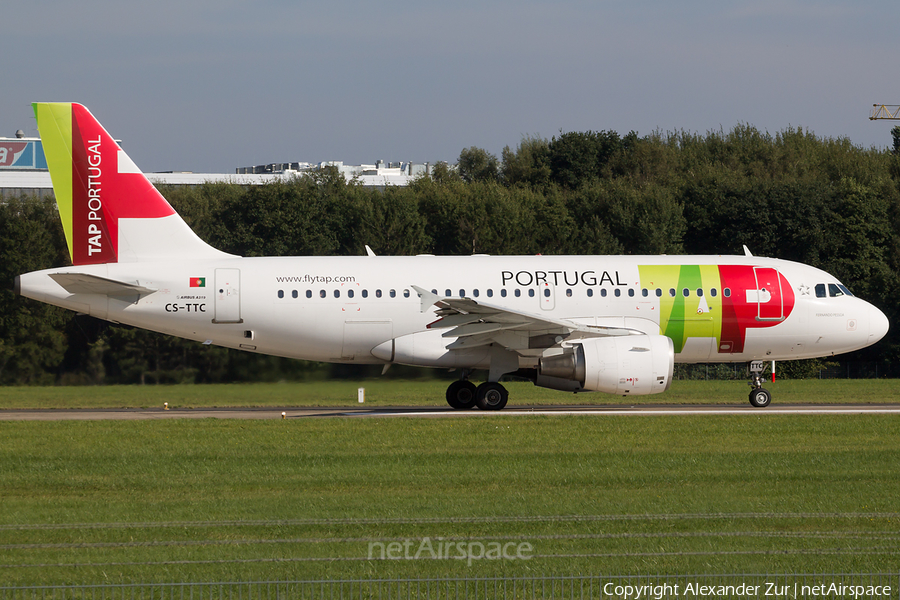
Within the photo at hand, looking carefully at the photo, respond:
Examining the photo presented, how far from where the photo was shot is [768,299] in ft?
93.4

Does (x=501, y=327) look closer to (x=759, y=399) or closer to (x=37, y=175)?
(x=759, y=399)

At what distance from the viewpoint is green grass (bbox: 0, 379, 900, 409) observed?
29.3m

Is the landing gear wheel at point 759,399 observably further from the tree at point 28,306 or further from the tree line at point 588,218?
the tree line at point 588,218

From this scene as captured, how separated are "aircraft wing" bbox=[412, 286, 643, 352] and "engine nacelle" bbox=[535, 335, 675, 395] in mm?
767

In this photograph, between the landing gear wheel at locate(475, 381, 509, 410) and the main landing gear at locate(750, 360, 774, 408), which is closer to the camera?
the landing gear wheel at locate(475, 381, 509, 410)

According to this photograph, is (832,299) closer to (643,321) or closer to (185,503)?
(643,321)

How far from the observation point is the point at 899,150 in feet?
281

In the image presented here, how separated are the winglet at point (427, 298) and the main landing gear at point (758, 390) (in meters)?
9.24

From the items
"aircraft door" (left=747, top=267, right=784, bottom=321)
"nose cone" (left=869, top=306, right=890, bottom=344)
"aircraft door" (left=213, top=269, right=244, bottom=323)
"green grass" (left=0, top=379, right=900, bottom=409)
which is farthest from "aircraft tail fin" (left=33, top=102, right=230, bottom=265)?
"nose cone" (left=869, top=306, right=890, bottom=344)

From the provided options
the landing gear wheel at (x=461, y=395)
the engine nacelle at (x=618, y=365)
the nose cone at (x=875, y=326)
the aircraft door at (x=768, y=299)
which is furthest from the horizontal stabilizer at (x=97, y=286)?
the nose cone at (x=875, y=326)

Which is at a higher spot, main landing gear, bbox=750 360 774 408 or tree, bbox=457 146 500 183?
tree, bbox=457 146 500 183

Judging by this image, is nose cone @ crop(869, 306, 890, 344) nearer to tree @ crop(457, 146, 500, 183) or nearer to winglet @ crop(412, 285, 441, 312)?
winglet @ crop(412, 285, 441, 312)

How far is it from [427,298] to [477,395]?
351 centimetres

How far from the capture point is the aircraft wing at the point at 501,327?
2570cm
